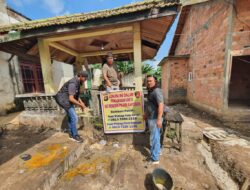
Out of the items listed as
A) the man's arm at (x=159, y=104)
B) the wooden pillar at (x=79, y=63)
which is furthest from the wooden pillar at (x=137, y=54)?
the wooden pillar at (x=79, y=63)

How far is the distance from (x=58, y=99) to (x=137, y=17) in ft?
9.53

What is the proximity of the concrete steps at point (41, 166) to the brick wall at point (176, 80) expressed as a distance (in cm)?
667

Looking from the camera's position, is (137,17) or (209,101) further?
(209,101)

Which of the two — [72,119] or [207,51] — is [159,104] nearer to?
[72,119]

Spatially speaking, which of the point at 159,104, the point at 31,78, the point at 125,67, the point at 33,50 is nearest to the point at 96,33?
the point at 159,104

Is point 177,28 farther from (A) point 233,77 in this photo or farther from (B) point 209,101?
(B) point 209,101

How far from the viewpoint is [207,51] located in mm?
5922

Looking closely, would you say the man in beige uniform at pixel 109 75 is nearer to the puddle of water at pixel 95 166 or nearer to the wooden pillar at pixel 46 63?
the puddle of water at pixel 95 166

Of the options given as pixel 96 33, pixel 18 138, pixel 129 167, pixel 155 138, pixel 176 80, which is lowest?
pixel 129 167

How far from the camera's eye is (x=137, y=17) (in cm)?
329

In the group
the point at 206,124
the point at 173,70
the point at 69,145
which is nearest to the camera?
the point at 69,145

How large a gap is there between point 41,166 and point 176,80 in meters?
8.03

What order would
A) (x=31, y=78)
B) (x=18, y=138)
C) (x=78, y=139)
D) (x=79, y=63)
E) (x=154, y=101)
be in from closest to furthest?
(x=154, y=101)
(x=78, y=139)
(x=18, y=138)
(x=79, y=63)
(x=31, y=78)

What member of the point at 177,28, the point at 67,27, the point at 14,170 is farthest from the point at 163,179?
the point at 177,28
